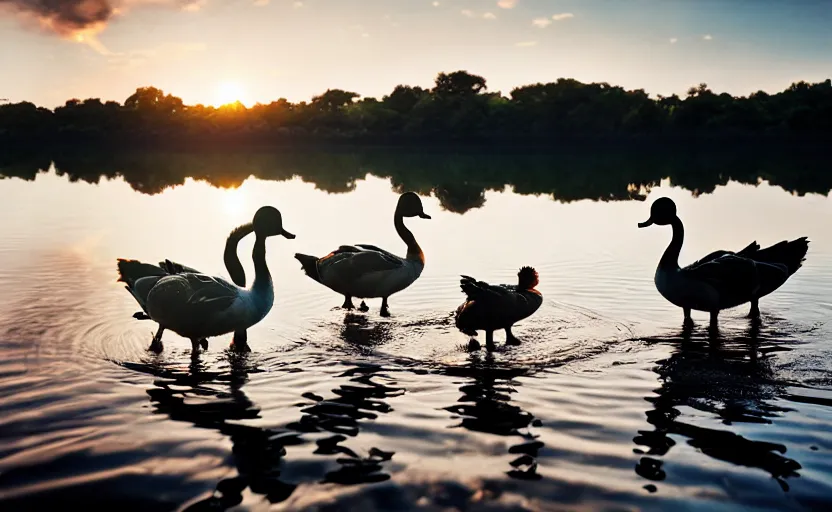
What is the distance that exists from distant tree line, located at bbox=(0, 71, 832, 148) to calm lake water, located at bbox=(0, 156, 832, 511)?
6613cm

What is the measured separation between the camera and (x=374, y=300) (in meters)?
11.0

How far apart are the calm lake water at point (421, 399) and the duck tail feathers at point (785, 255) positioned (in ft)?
2.15

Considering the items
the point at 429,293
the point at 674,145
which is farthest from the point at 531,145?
the point at 429,293

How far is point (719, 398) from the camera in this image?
5930 millimetres

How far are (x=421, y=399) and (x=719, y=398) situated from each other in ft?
8.12

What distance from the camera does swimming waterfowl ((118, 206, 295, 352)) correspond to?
7.13 meters

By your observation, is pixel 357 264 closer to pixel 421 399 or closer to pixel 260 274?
pixel 260 274

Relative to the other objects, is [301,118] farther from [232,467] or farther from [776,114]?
[232,467]

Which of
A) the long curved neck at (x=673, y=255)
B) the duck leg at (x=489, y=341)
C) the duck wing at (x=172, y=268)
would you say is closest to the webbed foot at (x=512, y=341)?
the duck leg at (x=489, y=341)

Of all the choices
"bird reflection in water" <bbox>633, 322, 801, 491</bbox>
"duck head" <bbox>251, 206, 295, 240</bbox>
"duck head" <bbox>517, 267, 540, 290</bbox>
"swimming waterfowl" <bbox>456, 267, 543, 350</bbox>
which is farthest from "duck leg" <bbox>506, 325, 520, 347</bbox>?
"duck head" <bbox>251, 206, 295, 240</bbox>

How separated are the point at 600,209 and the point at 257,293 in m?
16.5

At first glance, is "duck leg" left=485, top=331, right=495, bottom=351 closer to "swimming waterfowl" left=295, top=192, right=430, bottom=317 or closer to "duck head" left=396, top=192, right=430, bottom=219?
"swimming waterfowl" left=295, top=192, right=430, bottom=317

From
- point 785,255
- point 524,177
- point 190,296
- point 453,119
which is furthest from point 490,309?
point 453,119

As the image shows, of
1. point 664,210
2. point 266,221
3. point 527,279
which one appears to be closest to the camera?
point 527,279
